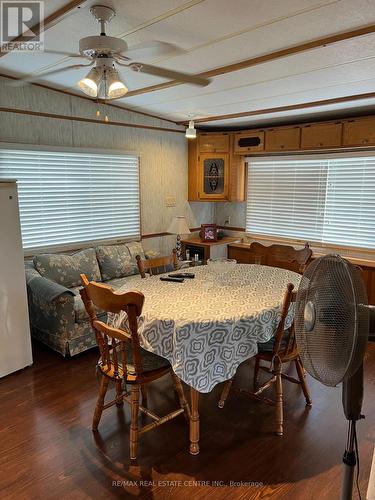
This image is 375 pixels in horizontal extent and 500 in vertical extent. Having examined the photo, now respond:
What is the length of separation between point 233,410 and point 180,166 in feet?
11.5

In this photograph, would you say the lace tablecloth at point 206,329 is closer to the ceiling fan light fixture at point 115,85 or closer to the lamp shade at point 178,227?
the ceiling fan light fixture at point 115,85

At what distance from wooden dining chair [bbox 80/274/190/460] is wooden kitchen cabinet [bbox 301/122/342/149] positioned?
3163 millimetres

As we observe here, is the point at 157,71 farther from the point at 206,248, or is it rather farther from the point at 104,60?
the point at 206,248

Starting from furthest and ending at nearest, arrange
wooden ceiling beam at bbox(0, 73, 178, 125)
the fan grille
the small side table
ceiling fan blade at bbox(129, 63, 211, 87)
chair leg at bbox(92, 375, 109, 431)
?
the small side table → wooden ceiling beam at bbox(0, 73, 178, 125) → chair leg at bbox(92, 375, 109, 431) → ceiling fan blade at bbox(129, 63, 211, 87) → the fan grille

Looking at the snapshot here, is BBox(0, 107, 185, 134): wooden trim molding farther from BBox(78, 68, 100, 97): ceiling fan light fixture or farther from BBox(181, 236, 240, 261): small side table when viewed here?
BBox(78, 68, 100, 97): ceiling fan light fixture

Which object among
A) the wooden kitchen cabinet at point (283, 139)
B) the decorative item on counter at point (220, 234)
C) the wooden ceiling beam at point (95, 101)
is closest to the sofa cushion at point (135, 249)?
the decorative item on counter at point (220, 234)

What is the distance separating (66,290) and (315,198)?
10.5 ft

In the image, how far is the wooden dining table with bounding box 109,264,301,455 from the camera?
6.32 feet

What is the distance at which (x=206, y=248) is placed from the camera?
4.89 meters

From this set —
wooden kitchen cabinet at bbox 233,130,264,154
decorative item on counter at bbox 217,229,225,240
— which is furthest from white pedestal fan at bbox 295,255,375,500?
decorative item on counter at bbox 217,229,225,240

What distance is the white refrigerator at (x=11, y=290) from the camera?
2771 millimetres

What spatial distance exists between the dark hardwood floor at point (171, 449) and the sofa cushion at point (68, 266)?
109 cm

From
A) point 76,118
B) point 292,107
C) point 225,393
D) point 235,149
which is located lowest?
point 225,393

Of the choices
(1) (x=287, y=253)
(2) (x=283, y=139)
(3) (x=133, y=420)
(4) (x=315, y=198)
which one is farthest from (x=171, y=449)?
(2) (x=283, y=139)
